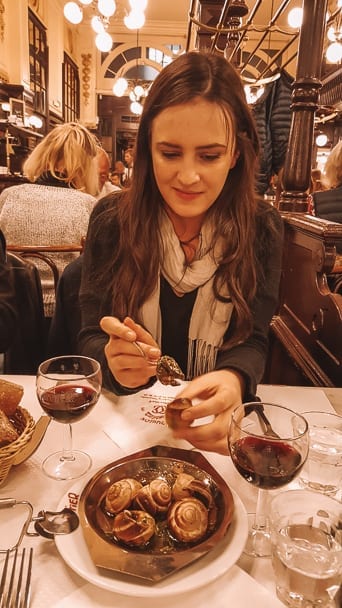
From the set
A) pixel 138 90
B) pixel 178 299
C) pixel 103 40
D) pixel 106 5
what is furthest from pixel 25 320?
pixel 138 90

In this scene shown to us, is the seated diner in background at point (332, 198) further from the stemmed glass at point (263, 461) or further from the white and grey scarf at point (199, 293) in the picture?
the stemmed glass at point (263, 461)

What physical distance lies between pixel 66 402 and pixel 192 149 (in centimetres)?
69

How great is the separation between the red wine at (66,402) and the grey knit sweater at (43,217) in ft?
6.48

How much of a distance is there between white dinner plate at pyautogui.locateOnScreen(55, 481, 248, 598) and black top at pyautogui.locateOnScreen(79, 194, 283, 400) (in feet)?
2.26

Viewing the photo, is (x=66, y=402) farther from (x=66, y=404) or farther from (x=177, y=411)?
(x=177, y=411)

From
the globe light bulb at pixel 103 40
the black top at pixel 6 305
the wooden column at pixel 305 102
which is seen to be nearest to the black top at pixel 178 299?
the black top at pixel 6 305

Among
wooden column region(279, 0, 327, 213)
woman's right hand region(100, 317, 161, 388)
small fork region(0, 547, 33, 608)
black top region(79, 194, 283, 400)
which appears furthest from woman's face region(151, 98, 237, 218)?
wooden column region(279, 0, 327, 213)

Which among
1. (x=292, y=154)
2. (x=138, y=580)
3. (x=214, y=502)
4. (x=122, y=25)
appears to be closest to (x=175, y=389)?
(x=214, y=502)

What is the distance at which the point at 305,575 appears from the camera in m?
0.58

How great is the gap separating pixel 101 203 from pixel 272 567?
1.20 m

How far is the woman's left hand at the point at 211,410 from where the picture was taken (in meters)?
0.83

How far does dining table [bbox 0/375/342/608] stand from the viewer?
0.58 m

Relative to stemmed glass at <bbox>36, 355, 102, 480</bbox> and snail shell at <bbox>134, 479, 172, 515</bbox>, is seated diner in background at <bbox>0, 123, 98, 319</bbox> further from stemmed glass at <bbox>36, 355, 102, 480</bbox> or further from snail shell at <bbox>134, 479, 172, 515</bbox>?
snail shell at <bbox>134, 479, 172, 515</bbox>

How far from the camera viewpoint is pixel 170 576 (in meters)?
0.59
